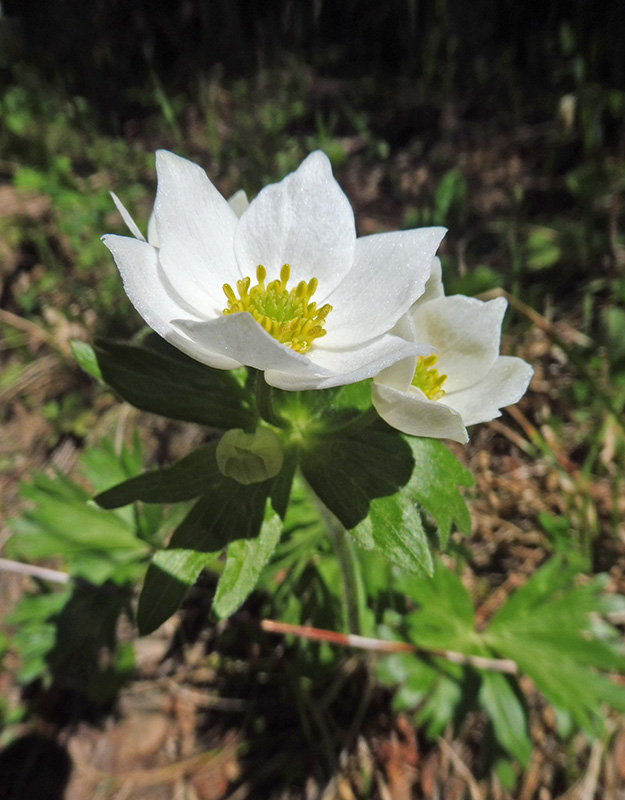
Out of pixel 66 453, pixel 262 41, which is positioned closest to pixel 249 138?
pixel 262 41

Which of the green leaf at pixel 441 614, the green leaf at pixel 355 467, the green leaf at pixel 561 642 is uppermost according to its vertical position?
the green leaf at pixel 355 467

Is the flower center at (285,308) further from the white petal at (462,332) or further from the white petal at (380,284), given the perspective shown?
the white petal at (462,332)

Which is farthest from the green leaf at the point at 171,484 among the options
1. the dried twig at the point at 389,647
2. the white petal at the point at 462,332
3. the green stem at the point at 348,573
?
the dried twig at the point at 389,647

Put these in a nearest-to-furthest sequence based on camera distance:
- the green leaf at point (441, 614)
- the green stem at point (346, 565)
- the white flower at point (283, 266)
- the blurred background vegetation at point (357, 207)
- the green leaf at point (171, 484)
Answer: the white flower at point (283, 266)
the green leaf at point (171, 484)
the green stem at point (346, 565)
the green leaf at point (441, 614)
the blurred background vegetation at point (357, 207)

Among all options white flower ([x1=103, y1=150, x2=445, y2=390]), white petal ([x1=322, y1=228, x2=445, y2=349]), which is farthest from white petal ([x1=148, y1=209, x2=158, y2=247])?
white petal ([x1=322, y1=228, x2=445, y2=349])

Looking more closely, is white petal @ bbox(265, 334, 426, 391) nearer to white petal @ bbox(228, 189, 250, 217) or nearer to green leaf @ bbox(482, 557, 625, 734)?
white petal @ bbox(228, 189, 250, 217)
